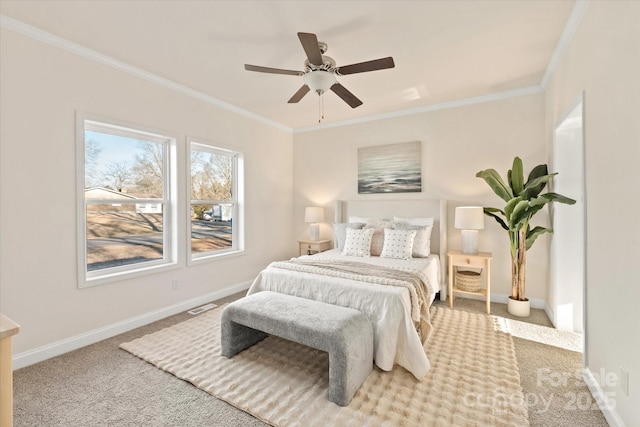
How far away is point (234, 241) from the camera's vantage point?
4.40 meters

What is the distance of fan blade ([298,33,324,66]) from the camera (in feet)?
6.06

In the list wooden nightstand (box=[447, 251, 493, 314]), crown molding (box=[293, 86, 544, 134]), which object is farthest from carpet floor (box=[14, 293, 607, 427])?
crown molding (box=[293, 86, 544, 134])

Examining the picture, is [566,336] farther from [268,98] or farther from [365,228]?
[268,98]

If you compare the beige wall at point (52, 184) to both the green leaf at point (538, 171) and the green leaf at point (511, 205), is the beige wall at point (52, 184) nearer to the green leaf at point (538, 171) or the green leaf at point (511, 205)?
the green leaf at point (511, 205)

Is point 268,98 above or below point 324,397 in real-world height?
above

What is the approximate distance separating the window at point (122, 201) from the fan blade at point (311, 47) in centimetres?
214

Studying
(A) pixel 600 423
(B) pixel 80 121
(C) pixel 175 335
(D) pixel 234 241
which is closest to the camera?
(A) pixel 600 423

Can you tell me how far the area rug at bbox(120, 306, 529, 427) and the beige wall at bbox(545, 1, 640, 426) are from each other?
0.62 meters

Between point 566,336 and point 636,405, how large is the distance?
5.21 feet

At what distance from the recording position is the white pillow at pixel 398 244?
351cm

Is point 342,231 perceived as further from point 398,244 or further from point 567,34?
point 567,34

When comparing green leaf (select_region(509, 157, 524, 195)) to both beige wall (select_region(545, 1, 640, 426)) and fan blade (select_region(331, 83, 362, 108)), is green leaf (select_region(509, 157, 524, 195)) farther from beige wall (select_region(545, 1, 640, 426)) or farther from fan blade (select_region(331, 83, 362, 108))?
fan blade (select_region(331, 83, 362, 108))

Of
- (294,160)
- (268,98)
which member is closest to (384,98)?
(268,98)

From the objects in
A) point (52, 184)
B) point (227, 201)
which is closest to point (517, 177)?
point (227, 201)
